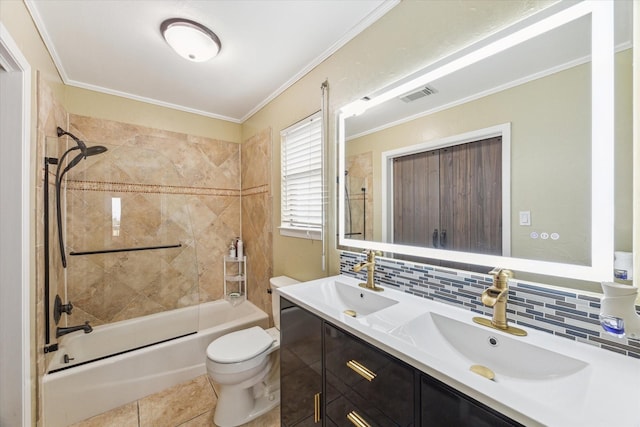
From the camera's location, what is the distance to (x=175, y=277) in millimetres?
2516

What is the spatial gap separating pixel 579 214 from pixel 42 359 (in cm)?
288

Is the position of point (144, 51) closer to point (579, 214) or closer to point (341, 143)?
point (341, 143)

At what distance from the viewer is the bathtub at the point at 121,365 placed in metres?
1.62

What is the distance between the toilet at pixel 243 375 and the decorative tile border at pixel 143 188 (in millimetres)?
1643

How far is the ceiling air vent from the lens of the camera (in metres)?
1.18

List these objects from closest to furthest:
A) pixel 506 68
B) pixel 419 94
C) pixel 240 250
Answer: pixel 506 68
pixel 419 94
pixel 240 250

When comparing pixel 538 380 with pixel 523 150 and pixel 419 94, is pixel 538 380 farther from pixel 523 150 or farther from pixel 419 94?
pixel 419 94

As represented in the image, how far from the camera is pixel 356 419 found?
0.91 meters

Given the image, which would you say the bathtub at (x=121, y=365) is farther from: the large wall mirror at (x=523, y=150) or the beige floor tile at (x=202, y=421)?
the large wall mirror at (x=523, y=150)

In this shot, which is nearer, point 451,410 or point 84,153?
point 451,410

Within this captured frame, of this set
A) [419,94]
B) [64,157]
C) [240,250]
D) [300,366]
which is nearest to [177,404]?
[300,366]

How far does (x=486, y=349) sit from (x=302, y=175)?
160cm

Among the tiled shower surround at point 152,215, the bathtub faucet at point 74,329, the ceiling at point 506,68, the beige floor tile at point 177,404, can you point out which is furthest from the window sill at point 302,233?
the bathtub faucet at point 74,329

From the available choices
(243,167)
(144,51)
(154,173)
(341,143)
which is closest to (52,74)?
(144,51)
